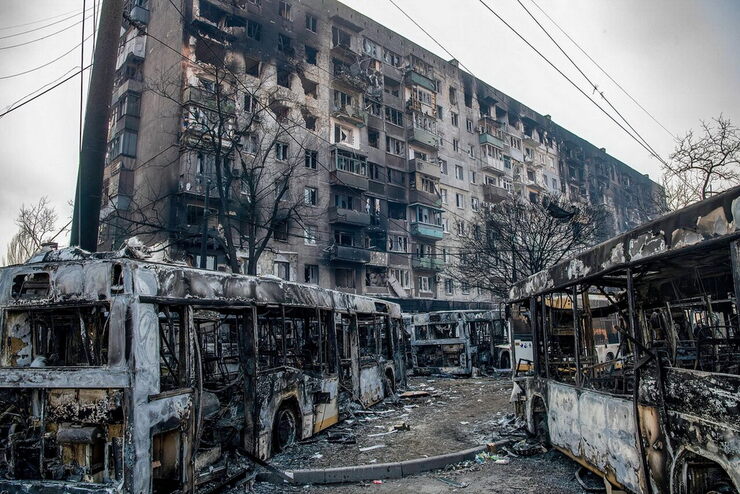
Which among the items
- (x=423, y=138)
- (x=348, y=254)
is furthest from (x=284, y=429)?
(x=423, y=138)

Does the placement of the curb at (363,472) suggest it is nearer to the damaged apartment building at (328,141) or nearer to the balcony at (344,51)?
the damaged apartment building at (328,141)

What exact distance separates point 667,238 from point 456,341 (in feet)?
56.2

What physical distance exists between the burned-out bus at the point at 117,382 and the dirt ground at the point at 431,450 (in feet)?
4.12

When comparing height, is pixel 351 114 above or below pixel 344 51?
below

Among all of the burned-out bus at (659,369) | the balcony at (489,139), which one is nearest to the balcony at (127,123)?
the burned-out bus at (659,369)

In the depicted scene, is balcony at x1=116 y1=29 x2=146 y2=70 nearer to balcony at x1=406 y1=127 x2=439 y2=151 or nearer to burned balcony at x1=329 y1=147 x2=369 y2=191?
burned balcony at x1=329 y1=147 x2=369 y2=191

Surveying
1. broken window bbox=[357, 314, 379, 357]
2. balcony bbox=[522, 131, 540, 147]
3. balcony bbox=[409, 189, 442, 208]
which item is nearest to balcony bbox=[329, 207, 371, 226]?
balcony bbox=[409, 189, 442, 208]

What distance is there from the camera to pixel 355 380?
38.0 feet

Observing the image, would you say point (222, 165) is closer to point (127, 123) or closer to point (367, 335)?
point (127, 123)

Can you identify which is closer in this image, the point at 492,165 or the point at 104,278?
the point at 104,278

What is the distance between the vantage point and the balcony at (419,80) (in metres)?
40.5

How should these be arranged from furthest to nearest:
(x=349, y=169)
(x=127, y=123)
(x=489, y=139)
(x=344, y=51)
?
(x=489, y=139) → (x=344, y=51) → (x=349, y=169) → (x=127, y=123)

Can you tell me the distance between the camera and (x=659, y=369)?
181 inches

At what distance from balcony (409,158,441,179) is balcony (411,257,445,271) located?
7.07 metres
